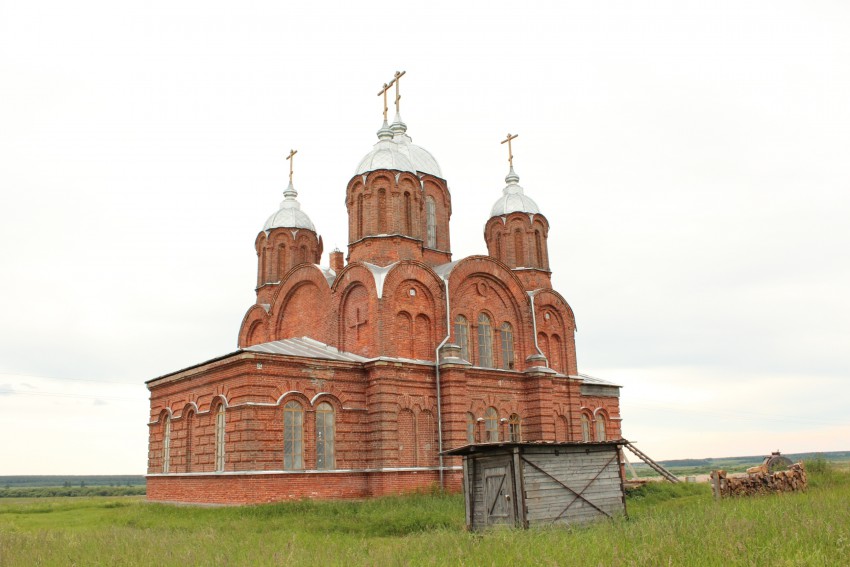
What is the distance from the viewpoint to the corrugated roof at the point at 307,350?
2098 centimetres

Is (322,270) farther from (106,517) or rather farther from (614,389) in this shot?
(614,389)

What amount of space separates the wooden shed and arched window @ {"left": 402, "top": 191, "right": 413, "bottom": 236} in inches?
436

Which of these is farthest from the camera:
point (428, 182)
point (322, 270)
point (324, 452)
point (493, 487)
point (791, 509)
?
point (428, 182)

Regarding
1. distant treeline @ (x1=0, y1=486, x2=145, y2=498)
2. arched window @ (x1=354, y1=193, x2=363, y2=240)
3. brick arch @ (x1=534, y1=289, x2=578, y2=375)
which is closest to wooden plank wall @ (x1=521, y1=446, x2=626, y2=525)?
arched window @ (x1=354, y1=193, x2=363, y2=240)

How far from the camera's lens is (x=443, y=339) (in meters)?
23.9

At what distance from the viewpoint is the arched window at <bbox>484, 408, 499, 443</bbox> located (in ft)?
79.8

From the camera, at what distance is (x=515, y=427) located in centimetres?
2520

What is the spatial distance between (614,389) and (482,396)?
28.3 ft

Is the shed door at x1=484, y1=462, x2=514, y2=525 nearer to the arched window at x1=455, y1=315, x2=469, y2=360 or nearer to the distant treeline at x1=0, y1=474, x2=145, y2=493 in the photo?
the arched window at x1=455, y1=315, x2=469, y2=360

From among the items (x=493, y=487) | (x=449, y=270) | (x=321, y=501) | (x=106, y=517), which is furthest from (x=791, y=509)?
(x=106, y=517)

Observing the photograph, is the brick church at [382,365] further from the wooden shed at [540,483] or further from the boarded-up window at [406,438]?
the wooden shed at [540,483]

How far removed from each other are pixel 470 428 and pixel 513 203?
1027cm

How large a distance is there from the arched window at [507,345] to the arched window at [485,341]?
0.55 m

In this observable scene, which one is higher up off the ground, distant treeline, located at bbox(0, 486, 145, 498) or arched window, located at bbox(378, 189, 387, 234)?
arched window, located at bbox(378, 189, 387, 234)
